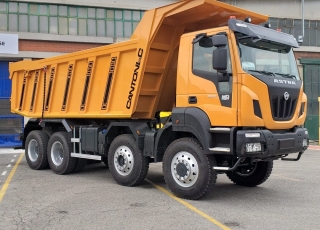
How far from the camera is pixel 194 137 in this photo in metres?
7.38

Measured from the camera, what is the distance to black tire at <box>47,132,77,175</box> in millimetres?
10195

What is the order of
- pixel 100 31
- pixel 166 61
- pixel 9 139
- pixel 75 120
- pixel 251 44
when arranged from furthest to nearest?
1. pixel 100 31
2. pixel 9 139
3. pixel 75 120
4. pixel 166 61
5. pixel 251 44

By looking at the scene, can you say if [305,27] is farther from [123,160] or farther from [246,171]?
[123,160]

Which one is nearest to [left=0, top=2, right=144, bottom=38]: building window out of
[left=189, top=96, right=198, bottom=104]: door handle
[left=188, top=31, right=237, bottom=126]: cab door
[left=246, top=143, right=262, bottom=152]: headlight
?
[left=188, top=31, right=237, bottom=126]: cab door

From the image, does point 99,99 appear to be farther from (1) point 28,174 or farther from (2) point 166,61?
(1) point 28,174

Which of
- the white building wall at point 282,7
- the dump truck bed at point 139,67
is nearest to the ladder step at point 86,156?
the dump truck bed at point 139,67

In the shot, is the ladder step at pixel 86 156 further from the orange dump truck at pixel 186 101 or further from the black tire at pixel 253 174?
the black tire at pixel 253 174

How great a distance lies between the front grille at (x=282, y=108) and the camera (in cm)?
692

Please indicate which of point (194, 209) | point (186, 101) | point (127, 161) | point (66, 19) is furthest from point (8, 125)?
point (194, 209)

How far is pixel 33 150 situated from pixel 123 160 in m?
4.21

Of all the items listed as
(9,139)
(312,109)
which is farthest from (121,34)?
(312,109)

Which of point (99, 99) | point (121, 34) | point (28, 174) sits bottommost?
point (28, 174)

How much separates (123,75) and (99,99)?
107 centimetres

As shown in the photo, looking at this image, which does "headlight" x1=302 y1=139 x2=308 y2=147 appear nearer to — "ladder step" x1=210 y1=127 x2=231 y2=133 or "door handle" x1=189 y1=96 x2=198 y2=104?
"ladder step" x1=210 y1=127 x2=231 y2=133
